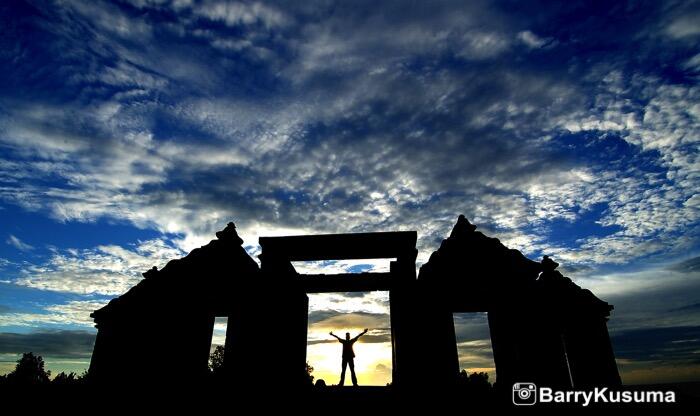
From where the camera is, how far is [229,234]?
14.3 m

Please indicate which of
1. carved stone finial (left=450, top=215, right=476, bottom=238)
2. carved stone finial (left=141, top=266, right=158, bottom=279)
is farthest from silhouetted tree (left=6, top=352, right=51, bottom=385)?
carved stone finial (left=450, top=215, right=476, bottom=238)

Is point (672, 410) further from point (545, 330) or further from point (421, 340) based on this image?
point (421, 340)

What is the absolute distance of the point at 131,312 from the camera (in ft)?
44.4

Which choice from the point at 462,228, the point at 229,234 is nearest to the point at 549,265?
the point at 462,228

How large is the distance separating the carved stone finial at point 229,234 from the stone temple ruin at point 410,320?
236 centimetres

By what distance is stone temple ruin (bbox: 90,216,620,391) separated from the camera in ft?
34.2

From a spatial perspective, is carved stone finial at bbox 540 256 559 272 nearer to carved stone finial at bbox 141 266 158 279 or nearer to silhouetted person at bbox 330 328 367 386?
silhouetted person at bbox 330 328 367 386

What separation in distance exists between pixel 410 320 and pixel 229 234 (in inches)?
341

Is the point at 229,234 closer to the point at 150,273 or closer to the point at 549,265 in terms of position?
the point at 150,273

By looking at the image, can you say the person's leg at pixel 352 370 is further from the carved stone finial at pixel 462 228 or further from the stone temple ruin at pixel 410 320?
the carved stone finial at pixel 462 228

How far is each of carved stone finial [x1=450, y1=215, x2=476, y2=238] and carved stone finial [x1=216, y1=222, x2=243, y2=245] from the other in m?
9.26

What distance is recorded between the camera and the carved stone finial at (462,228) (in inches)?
477

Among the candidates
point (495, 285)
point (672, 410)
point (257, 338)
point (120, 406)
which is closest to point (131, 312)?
point (120, 406)

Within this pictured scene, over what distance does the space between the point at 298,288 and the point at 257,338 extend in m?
2.18
